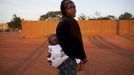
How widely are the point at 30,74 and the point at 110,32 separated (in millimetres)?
26760

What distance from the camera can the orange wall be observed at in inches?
1351

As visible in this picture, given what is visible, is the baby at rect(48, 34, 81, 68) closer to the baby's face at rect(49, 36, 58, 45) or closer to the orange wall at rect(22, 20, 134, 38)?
the baby's face at rect(49, 36, 58, 45)

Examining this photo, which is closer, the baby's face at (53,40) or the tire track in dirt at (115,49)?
the baby's face at (53,40)

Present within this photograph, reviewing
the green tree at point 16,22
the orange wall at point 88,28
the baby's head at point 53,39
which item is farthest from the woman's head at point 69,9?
the green tree at point 16,22

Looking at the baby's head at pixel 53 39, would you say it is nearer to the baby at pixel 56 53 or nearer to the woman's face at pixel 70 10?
the baby at pixel 56 53

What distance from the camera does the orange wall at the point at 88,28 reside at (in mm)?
34312

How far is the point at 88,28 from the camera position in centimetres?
3459

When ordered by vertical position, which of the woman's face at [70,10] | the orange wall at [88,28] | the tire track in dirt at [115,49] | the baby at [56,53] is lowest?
the tire track in dirt at [115,49]

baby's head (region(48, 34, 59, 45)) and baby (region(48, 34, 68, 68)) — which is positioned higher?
baby's head (region(48, 34, 59, 45))

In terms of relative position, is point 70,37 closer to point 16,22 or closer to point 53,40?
point 53,40

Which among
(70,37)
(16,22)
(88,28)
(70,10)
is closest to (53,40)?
(70,37)

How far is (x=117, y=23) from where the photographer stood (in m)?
34.5

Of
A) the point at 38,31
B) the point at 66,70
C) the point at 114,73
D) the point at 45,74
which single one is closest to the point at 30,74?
the point at 45,74

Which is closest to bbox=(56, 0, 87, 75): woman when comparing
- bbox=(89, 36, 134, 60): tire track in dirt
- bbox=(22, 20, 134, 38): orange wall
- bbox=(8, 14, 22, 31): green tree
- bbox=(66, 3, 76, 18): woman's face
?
bbox=(66, 3, 76, 18): woman's face
